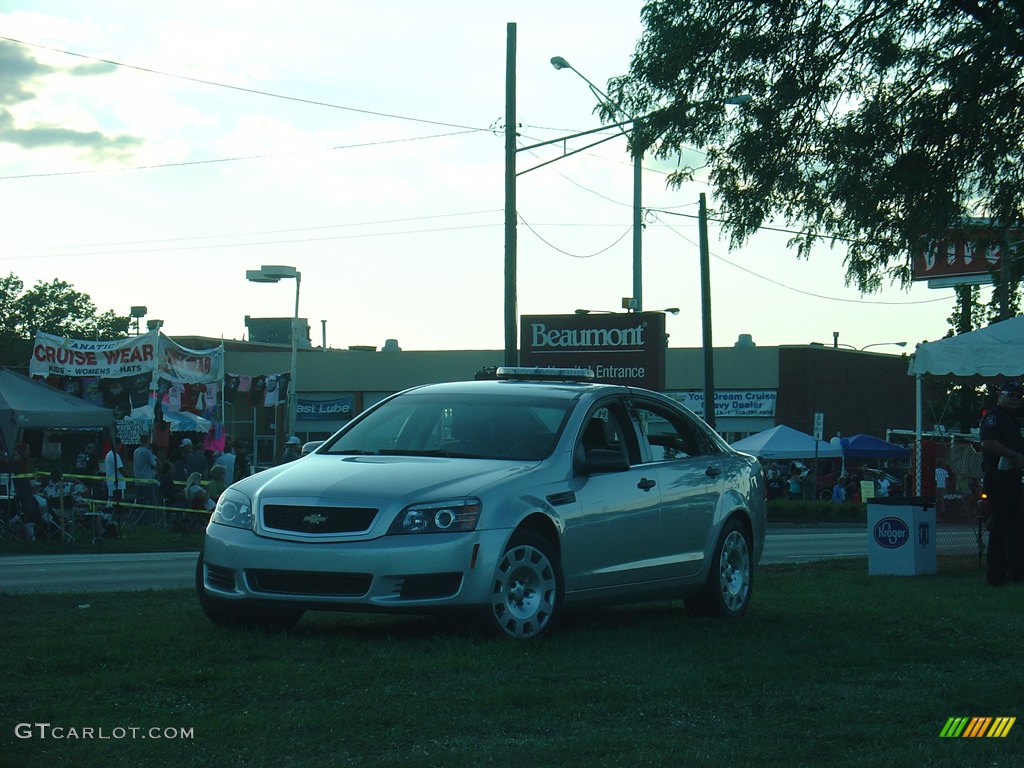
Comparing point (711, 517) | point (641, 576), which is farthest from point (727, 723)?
point (711, 517)

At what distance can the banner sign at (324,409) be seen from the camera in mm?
63688

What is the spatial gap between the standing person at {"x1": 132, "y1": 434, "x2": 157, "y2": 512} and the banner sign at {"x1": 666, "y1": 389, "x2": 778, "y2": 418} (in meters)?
33.3

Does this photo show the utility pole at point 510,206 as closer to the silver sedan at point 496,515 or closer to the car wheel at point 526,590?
the silver sedan at point 496,515

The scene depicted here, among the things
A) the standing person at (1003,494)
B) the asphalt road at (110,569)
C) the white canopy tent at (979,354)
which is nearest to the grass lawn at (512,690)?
the standing person at (1003,494)

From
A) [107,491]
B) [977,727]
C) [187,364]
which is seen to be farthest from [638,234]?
[977,727]

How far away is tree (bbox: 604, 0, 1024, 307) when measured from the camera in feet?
41.4

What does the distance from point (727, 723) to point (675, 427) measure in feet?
15.7

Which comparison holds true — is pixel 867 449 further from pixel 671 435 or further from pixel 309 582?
pixel 309 582

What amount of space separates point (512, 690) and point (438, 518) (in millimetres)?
1743

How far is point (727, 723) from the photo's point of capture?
239 inches

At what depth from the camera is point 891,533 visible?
48.5 ft

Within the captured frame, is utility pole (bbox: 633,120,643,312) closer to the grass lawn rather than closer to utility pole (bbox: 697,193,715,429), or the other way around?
utility pole (bbox: 697,193,715,429)

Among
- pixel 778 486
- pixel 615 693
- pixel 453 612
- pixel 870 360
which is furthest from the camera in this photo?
pixel 870 360

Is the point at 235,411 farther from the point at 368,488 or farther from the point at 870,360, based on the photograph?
the point at 368,488
